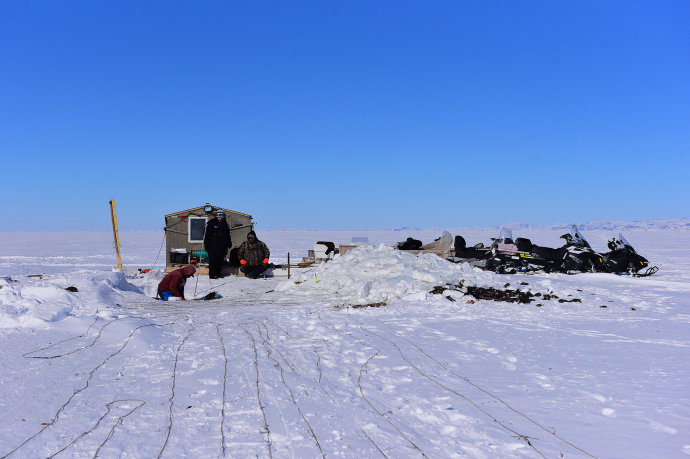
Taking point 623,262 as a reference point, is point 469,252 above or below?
above

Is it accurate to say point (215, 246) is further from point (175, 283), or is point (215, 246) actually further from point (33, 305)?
point (33, 305)

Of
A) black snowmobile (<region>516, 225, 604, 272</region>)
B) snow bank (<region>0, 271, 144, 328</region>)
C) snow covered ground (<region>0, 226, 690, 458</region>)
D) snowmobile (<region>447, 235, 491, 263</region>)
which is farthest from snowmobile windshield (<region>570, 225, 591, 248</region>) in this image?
snow bank (<region>0, 271, 144, 328</region>)

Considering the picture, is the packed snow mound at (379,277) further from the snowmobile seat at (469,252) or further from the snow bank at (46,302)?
the snowmobile seat at (469,252)

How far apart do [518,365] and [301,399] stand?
248cm

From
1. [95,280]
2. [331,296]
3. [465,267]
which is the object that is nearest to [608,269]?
[465,267]

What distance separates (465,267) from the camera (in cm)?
1146

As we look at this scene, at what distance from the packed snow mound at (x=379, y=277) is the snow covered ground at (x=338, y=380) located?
1050 mm

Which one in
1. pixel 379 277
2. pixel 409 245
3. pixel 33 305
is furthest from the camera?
pixel 409 245

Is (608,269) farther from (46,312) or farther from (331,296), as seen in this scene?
(46,312)

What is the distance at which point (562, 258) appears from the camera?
1453 centimetres

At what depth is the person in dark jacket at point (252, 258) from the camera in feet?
47.7

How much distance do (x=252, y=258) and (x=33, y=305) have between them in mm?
8287

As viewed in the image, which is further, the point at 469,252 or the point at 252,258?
the point at 469,252

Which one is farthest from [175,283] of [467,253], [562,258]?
[562,258]
